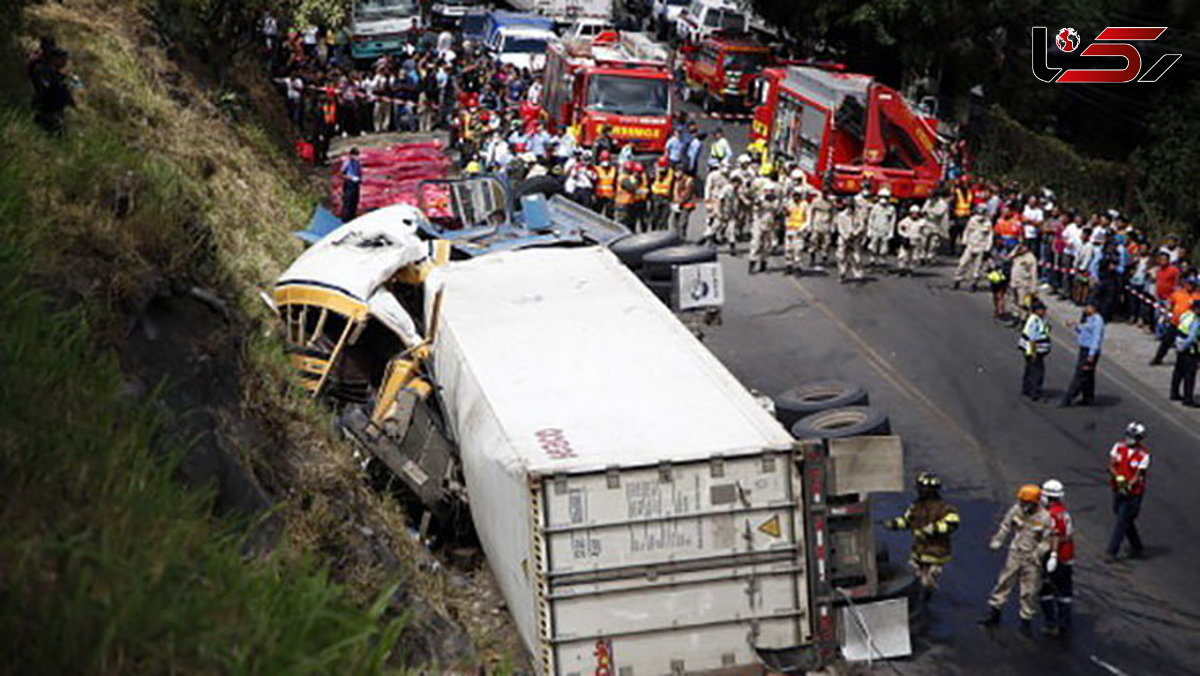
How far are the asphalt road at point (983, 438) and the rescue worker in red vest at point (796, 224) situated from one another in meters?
0.53

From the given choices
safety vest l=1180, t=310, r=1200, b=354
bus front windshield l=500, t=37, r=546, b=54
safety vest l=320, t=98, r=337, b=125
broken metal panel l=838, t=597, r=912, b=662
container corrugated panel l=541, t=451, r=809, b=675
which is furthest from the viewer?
bus front windshield l=500, t=37, r=546, b=54

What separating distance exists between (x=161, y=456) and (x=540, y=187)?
22424 millimetres

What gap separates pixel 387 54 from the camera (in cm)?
5050

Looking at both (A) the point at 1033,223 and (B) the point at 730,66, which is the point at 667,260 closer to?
(A) the point at 1033,223

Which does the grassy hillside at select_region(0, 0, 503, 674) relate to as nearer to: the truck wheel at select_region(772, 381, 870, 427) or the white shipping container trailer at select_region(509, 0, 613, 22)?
the truck wheel at select_region(772, 381, 870, 427)

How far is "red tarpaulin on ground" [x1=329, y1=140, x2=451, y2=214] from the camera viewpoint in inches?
1195

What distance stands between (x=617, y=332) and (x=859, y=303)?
12641 millimetres

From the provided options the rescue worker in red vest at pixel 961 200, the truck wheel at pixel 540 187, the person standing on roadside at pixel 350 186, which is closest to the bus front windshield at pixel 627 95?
the truck wheel at pixel 540 187

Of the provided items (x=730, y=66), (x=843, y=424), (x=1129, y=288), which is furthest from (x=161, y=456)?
(x=730, y=66)

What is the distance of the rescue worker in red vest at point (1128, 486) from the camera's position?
1695 cm

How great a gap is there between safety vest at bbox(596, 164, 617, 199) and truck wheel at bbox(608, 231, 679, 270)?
578cm

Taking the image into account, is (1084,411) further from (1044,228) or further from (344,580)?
(344,580)

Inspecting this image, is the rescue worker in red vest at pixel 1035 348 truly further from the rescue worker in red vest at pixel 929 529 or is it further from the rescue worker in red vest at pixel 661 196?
the rescue worker in red vest at pixel 661 196

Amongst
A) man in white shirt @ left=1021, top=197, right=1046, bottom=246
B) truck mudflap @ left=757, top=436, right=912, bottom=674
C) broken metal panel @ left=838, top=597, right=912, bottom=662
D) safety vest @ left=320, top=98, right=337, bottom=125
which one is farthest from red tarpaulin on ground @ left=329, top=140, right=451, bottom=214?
broken metal panel @ left=838, top=597, right=912, bottom=662
